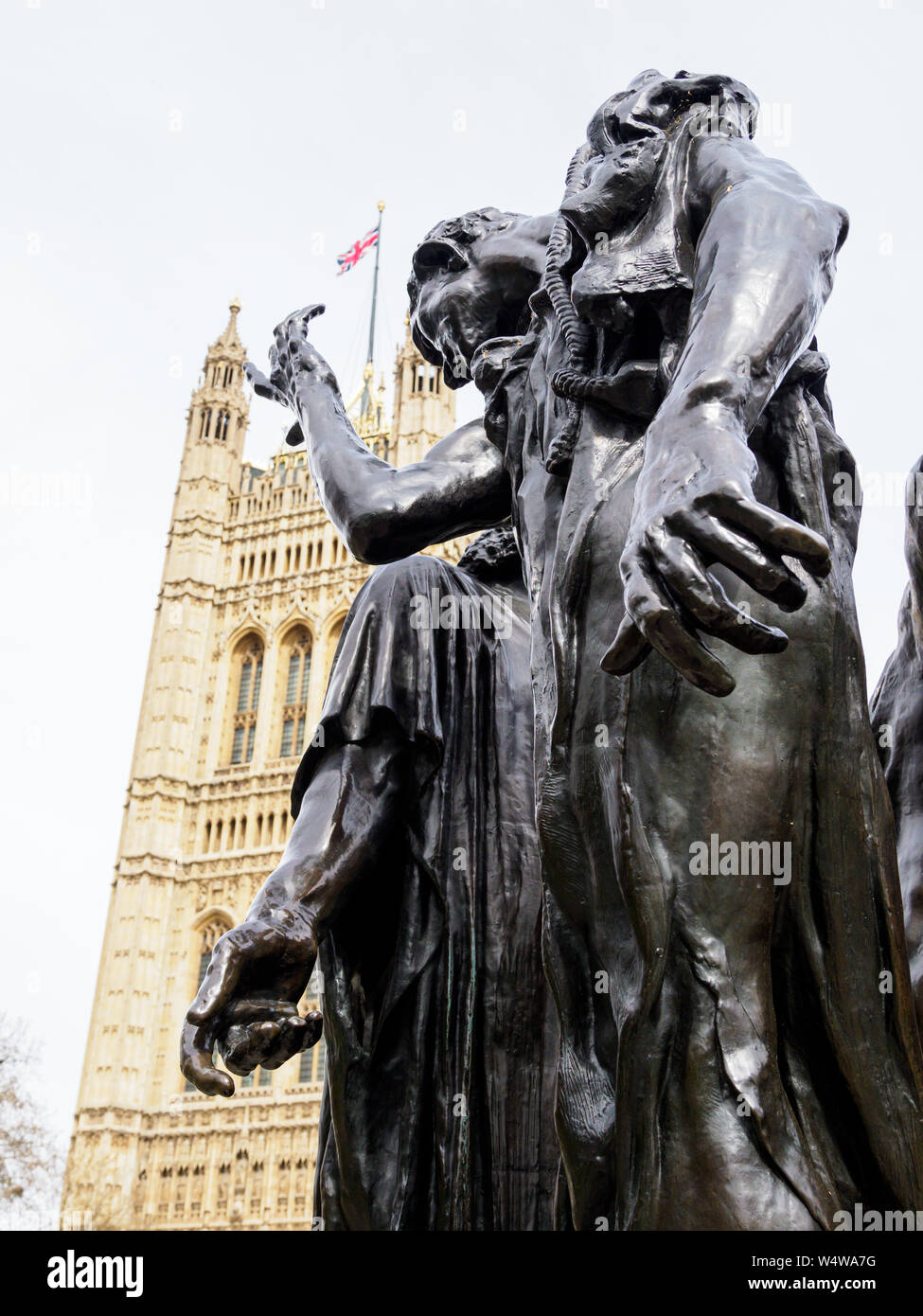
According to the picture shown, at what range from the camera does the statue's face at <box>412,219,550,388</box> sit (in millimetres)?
1896

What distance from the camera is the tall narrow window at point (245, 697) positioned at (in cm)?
3183

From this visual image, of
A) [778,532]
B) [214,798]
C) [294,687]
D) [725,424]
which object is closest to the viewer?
[778,532]

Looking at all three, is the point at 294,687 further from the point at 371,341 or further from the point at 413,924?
the point at 413,924

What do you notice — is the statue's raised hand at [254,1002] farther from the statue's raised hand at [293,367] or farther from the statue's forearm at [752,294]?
the statue's raised hand at [293,367]

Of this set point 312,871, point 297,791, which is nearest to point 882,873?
point 312,871

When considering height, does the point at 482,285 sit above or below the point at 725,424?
above

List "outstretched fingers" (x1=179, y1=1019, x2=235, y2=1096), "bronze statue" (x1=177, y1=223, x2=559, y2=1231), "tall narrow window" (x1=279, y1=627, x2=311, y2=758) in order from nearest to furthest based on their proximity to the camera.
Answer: "outstretched fingers" (x1=179, y1=1019, x2=235, y2=1096)
"bronze statue" (x1=177, y1=223, x2=559, y2=1231)
"tall narrow window" (x1=279, y1=627, x2=311, y2=758)

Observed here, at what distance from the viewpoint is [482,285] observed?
1914 millimetres

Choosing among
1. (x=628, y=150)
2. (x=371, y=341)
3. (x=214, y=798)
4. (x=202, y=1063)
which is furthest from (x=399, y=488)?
(x=371, y=341)

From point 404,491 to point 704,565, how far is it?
73cm

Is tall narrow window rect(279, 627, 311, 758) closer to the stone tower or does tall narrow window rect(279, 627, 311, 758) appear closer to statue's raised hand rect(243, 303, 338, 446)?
the stone tower

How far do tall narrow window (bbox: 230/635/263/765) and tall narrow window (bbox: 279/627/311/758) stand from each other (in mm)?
649

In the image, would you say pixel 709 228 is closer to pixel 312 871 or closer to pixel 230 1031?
pixel 312 871

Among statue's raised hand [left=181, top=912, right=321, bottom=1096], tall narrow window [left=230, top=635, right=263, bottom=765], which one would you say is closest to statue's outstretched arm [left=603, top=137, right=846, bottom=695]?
statue's raised hand [left=181, top=912, right=321, bottom=1096]
